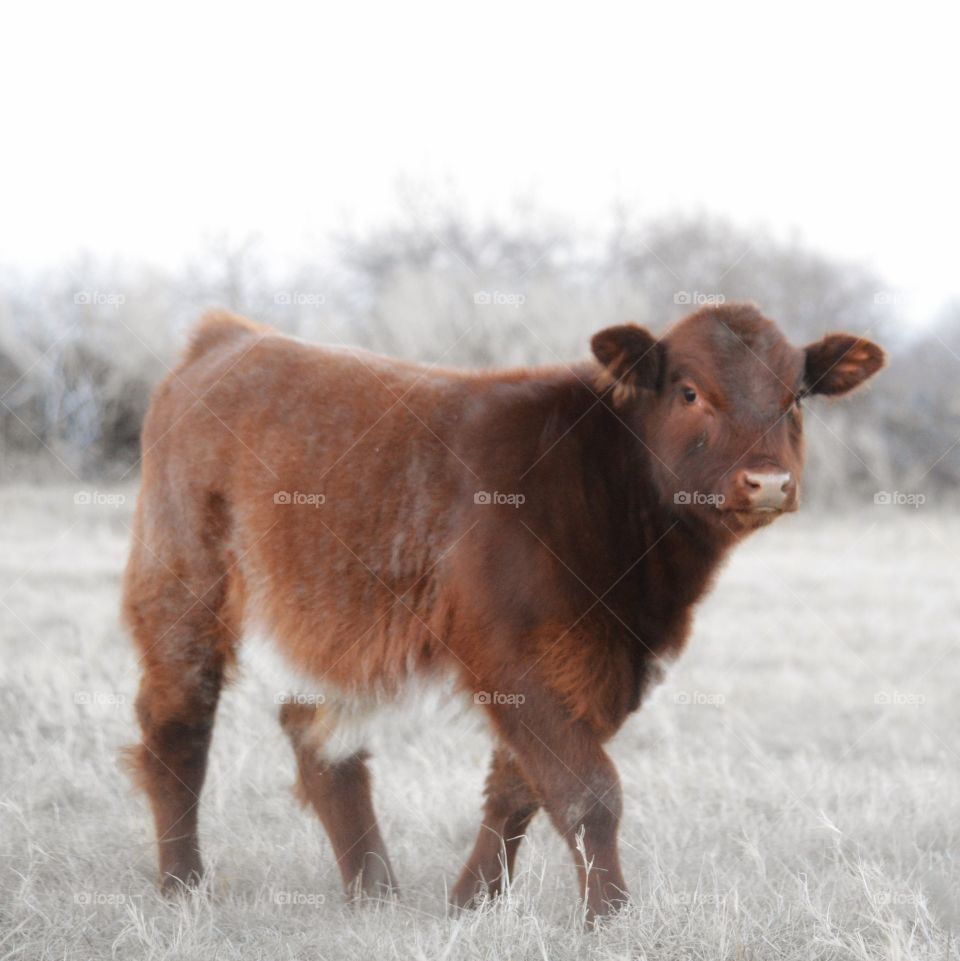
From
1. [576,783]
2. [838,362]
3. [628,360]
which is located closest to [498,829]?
[576,783]

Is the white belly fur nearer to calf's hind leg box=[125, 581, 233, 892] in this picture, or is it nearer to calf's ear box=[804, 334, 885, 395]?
calf's hind leg box=[125, 581, 233, 892]

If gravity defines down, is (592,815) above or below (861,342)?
below

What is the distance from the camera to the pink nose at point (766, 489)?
14.4 feet

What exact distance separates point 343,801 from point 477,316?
50.6 feet

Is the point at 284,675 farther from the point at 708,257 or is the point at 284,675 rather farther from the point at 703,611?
the point at 708,257

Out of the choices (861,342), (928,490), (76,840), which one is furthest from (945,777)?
(928,490)

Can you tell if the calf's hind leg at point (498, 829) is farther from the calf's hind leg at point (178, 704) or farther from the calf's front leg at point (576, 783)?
the calf's hind leg at point (178, 704)

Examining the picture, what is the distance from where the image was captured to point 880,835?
18.5 feet

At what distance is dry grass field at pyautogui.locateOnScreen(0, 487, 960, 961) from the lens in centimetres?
426

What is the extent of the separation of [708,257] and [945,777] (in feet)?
70.7

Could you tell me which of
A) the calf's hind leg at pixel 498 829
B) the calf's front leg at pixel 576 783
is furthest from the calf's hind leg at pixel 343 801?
the calf's front leg at pixel 576 783

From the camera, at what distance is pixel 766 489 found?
4.38 metres

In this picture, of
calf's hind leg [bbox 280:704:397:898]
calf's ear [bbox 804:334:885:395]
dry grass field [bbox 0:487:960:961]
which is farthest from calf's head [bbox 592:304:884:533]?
calf's hind leg [bbox 280:704:397:898]

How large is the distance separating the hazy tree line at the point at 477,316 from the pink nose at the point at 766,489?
1033 cm
